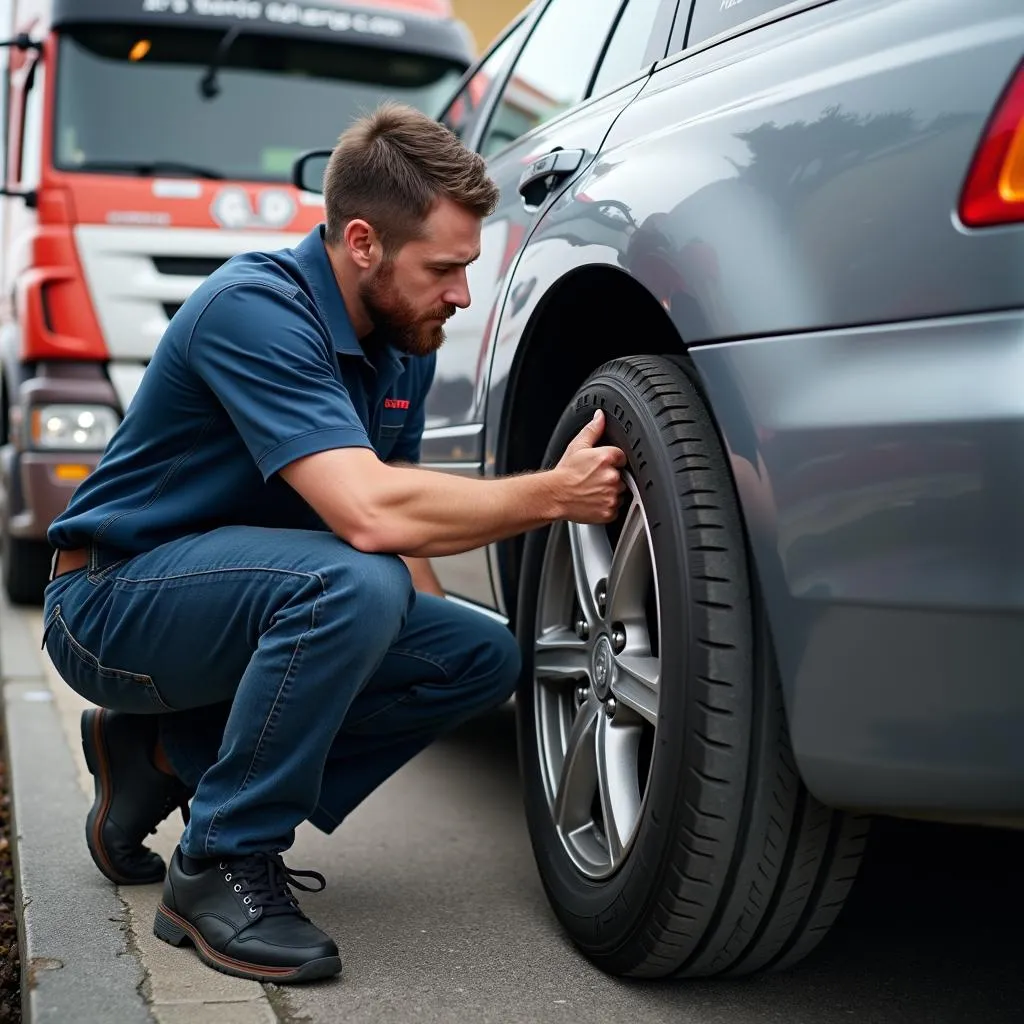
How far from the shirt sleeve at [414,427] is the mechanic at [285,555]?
0.19 feet

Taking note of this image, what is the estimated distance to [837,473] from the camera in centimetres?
154

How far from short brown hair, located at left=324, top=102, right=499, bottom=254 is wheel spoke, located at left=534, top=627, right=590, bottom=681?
0.66 metres

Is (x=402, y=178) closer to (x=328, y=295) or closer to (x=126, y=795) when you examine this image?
(x=328, y=295)

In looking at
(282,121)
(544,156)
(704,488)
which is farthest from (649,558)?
(282,121)

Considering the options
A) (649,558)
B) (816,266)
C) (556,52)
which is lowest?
(649,558)

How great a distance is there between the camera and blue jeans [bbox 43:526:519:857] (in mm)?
2047

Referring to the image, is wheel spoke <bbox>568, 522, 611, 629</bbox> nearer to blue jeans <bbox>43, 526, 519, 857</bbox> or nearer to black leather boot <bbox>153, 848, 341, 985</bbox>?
blue jeans <bbox>43, 526, 519, 857</bbox>

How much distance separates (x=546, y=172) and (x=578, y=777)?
3.25 ft

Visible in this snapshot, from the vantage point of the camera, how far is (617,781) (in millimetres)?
2025

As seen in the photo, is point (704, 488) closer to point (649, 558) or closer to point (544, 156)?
point (649, 558)

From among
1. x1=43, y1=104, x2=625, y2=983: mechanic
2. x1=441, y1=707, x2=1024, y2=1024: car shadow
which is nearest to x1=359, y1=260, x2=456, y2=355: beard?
x1=43, y1=104, x2=625, y2=983: mechanic

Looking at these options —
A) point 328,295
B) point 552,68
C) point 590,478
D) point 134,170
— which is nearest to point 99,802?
point 328,295

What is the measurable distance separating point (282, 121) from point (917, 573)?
189 inches

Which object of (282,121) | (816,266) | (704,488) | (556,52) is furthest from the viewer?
(282,121)
